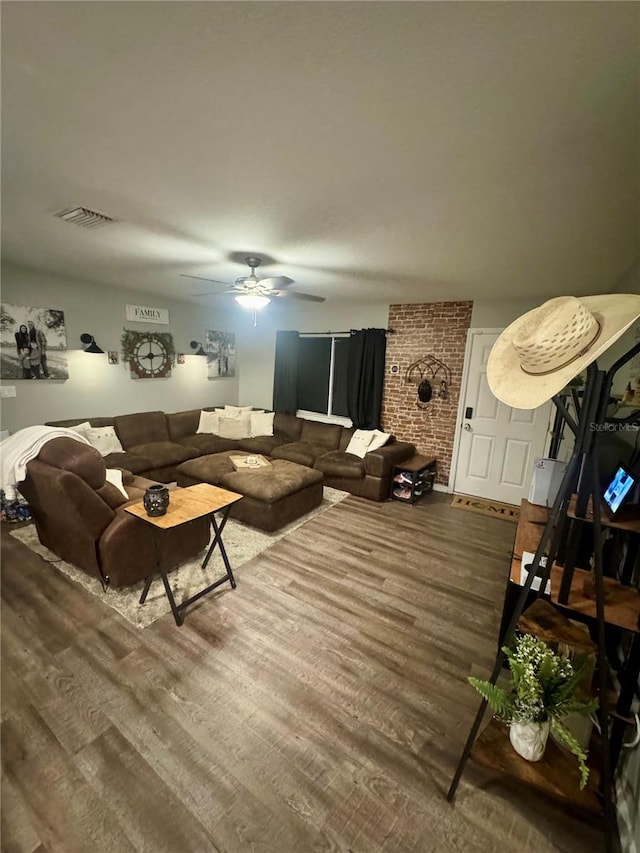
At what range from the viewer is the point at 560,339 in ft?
3.37

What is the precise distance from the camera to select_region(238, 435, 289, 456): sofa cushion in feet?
16.1

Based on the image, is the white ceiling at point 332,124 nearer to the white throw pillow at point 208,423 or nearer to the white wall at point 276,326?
the white wall at point 276,326

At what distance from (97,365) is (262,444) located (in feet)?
7.72

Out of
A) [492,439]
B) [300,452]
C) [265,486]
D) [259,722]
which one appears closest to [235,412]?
[300,452]

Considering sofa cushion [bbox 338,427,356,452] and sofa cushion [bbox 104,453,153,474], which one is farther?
sofa cushion [bbox 338,427,356,452]

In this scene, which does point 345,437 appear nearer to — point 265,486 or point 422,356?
point 422,356

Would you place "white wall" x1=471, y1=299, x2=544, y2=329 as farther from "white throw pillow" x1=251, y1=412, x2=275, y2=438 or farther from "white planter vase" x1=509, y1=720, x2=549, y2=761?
"white planter vase" x1=509, y1=720, x2=549, y2=761

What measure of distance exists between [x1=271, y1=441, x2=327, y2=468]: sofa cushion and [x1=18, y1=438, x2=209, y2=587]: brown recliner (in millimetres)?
2181

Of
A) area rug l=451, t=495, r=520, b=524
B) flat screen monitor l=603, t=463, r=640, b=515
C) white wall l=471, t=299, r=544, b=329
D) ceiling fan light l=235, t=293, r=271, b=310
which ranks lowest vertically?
area rug l=451, t=495, r=520, b=524

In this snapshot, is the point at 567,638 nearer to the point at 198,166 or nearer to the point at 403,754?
the point at 403,754

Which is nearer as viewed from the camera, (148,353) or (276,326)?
(148,353)

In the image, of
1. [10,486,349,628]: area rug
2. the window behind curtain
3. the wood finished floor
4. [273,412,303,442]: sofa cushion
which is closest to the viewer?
the wood finished floor

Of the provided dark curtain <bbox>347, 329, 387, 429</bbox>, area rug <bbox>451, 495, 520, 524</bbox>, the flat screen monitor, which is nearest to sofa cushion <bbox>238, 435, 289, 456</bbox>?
dark curtain <bbox>347, 329, 387, 429</bbox>

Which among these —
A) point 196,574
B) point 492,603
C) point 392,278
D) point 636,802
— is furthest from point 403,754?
point 392,278
